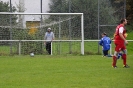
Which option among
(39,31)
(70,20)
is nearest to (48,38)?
(39,31)

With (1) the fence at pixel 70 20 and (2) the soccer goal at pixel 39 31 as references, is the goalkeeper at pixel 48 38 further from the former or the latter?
(1) the fence at pixel 70 20

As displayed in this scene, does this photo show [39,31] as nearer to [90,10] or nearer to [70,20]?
[70,20]

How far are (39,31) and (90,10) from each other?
493 cm

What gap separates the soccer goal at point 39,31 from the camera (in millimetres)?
28641

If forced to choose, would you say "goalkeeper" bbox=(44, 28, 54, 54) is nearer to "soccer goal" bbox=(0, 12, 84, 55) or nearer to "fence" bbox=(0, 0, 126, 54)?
"soccer goal" bbox=(0, 12, 84, 55)

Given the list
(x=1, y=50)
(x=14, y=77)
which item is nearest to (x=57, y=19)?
(x=1, y=50)

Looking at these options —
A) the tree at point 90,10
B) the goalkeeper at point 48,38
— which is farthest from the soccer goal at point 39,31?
the tree at point 90,10

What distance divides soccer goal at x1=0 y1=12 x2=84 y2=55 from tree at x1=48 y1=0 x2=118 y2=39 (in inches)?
61.4

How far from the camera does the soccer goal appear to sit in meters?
28.6

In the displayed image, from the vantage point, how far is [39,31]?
96.7 feet

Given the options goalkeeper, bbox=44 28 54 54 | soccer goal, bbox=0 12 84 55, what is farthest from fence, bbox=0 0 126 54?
goalkeeper, bbox=44 28 54 54

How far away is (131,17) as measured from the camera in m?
43.9

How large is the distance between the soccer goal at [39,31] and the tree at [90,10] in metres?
1.56

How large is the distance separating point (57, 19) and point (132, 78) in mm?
16985
